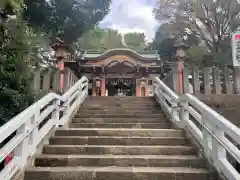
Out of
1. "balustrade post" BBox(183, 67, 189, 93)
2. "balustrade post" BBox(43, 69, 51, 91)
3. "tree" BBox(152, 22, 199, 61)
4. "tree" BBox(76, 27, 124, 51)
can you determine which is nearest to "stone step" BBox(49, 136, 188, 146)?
"balustrade post" BBox(43, 69, 51, 91)

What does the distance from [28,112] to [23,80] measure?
1.38 meters

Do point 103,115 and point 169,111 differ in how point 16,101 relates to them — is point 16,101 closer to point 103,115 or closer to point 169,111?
point 103,115

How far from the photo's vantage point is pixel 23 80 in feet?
→ 14.3

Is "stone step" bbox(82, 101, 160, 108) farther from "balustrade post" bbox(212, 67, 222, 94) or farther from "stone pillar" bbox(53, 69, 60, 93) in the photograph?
"balustrade post" bbox(212, 67, 222, 94)

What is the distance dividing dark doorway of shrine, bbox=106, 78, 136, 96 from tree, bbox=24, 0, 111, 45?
13.0ft

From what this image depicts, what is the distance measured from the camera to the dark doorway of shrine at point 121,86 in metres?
15.2

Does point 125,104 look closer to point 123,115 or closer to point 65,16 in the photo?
point 123,115

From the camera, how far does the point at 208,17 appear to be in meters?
15.4

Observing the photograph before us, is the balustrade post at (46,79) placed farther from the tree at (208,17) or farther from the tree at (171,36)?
the tree at (208,17)

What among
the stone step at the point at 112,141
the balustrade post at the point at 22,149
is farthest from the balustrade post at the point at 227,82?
the balustrade post at the point at 22,149

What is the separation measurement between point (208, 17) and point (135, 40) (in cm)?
1107

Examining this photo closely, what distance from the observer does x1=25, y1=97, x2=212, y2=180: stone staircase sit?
3035 millimetres

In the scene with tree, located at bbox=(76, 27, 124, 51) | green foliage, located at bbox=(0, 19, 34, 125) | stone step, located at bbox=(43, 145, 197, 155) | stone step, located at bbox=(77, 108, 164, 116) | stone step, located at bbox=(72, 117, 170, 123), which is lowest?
stone step, located at bbox=(43, 145, 197, 155)

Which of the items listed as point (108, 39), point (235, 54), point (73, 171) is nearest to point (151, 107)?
point (235, 54)
